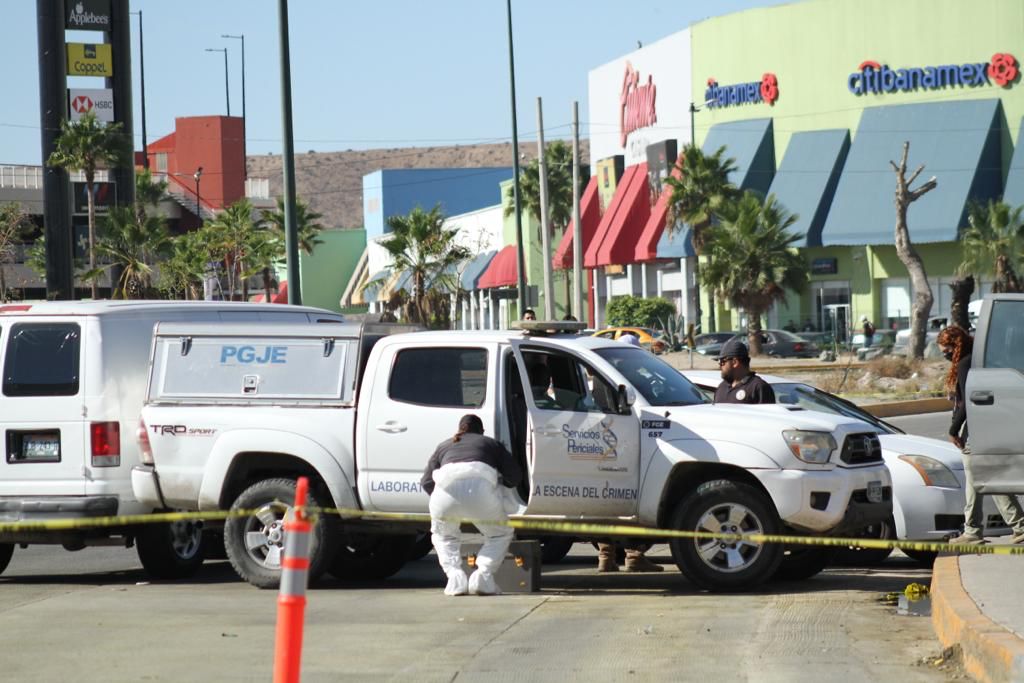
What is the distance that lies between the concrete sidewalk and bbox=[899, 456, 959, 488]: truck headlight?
61.3 inches

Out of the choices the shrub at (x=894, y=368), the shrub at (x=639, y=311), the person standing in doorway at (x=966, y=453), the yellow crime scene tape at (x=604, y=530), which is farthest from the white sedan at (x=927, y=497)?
the shrub at (x=639, y=311)

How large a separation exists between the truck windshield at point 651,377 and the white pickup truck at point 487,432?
0.02m

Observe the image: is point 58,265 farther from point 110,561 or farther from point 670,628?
point 670,628

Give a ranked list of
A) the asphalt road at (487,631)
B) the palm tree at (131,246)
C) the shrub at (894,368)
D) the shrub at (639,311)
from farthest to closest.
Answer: the shrub at (639,311) < the palm tree at (131,246) < the shrub at (894,368) < the asphalt road at (487,631)

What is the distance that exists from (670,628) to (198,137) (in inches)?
4197

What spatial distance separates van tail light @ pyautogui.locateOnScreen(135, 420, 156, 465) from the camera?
12203 mm

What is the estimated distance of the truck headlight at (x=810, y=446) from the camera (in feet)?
36.2

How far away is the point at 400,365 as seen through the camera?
11906 millimetres

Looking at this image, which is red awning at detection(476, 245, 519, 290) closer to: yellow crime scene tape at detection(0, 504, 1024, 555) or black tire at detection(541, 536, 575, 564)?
black tire at detection(541, 536, 575, 564)

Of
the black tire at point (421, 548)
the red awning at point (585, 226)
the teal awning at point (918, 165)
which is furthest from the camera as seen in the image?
the red awning at point (585, 226)

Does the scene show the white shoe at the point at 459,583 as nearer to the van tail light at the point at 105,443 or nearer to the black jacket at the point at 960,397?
the van tail light at the point at 105,443

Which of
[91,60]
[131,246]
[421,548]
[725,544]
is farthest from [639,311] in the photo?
[725,544]

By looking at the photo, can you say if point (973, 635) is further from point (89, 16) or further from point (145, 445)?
point (89, 16)

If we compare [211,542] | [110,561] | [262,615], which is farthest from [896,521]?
[110,561]
